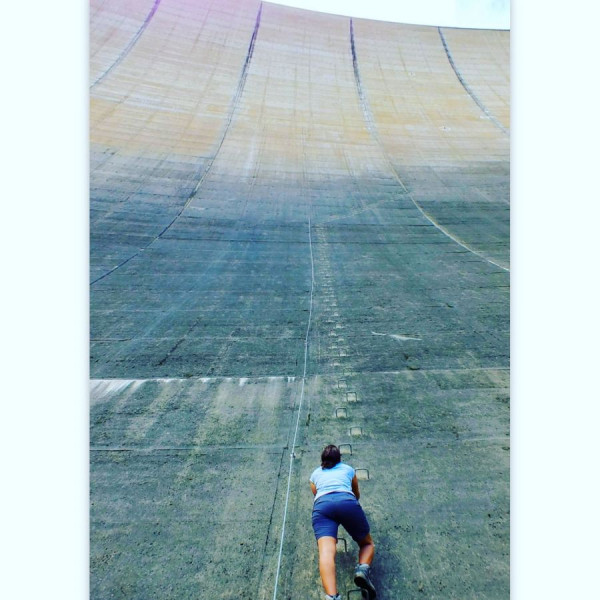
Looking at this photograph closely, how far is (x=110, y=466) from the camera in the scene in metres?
2.48

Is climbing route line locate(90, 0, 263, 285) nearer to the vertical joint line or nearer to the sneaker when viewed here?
the vertical joint line

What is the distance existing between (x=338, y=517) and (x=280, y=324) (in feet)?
7.96

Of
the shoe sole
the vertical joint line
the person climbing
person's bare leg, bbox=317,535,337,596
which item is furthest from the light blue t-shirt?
the vertical joint line

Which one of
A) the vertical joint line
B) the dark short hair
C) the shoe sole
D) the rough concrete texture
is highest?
the vertical joint line

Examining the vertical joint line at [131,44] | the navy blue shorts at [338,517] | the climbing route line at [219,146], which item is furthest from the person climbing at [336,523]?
the vertical joint line at [131,44]

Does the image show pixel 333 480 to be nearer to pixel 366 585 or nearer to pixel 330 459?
pixel 330 459

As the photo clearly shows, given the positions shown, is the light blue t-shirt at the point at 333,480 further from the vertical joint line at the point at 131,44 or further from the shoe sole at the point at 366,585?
the vertical joint line at the point at 131,44

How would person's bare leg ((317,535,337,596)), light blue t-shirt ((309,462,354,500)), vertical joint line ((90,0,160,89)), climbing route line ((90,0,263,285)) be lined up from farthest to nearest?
1. vertical joint line ((90,0,160,89))
2. climbing route line ((90,0,263,285))
3. light blue t-shirt ((309,462,354,500))
4. person's bare leg ((317,535,337,596))

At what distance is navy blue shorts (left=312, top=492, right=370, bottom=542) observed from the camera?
176 centimetres

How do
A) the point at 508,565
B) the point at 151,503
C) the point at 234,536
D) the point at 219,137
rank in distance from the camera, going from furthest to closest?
1. the point at 219,137
2. the point at 151,503
3. the point at 234,536
4. the point at 508,565

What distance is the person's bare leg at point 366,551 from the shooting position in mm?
1749
